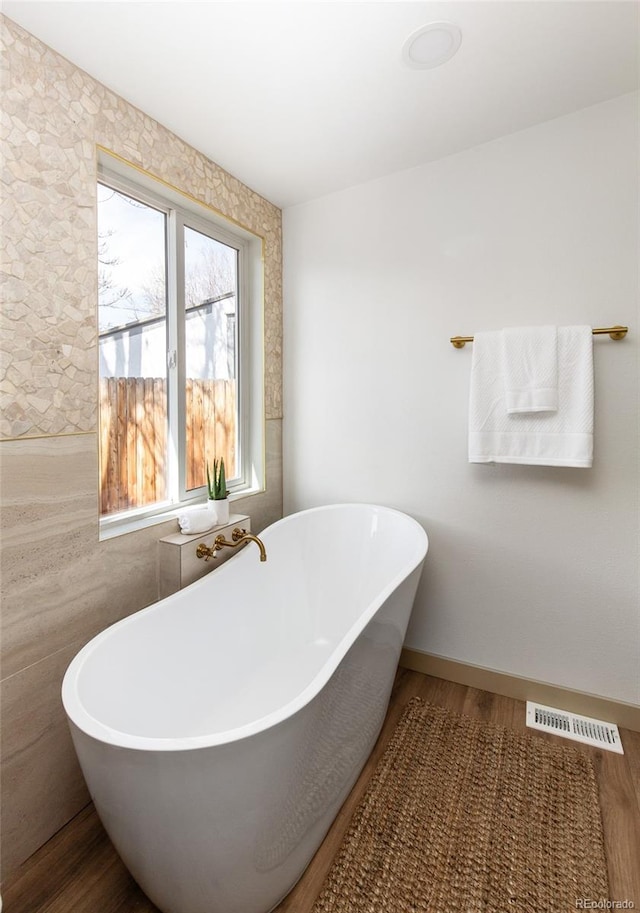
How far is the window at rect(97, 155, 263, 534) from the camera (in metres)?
1.83

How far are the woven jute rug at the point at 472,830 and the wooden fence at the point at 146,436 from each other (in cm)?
142

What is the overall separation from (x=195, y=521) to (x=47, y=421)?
70 cm

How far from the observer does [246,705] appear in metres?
1.76

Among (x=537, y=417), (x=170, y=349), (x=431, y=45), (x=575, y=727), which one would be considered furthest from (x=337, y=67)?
(x=575, y=727)

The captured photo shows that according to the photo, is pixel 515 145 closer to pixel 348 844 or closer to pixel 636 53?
pixel 636 53

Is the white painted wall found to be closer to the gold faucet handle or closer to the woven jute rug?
the woven jute rug

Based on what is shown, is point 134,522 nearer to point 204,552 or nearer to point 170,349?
point 204,552

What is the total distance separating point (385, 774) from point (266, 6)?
250 centimetres

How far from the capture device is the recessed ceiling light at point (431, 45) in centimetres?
141

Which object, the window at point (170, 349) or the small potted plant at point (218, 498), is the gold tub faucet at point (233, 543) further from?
the window at point (170, 349)

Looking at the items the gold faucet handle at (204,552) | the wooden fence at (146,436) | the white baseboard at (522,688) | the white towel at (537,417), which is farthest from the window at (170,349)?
the white baseboard at (522,688)

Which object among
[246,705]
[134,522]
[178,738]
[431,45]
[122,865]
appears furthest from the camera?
[134,522]

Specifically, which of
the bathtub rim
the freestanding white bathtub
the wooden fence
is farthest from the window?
the bathtub rim

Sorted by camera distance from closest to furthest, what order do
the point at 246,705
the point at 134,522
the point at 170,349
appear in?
the point at 246,705 < the point at 134,522 < the point at 170,349
